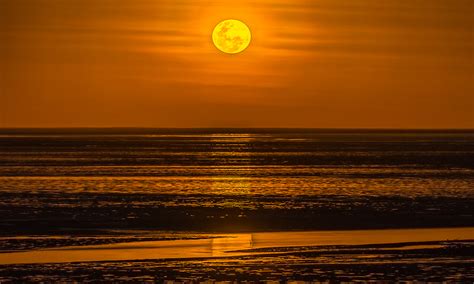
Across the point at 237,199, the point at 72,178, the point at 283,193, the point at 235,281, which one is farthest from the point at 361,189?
the point at 235,281

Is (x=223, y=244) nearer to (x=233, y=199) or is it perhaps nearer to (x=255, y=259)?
(x=255, y=259)

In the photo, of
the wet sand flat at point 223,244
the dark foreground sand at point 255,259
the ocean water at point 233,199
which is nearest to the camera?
the dark foreground sand at point 255,259

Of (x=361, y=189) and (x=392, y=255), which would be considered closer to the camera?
(x=392, y=255)

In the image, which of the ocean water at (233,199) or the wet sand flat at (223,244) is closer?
the wet sand flat at (223,244)

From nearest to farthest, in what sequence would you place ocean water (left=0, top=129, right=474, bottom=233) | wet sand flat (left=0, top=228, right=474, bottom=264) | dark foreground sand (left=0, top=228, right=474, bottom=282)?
dark foreground sand (left=0, top=228, right=474, bottom=282) → wet sand flat (left=0, top=228, right=474, bottom=264) → ocean water (left=0, top=129, right=474, bottom=233)

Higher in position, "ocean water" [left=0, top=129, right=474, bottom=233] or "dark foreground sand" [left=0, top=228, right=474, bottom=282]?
"ocean water" [left=0, top=129, right=474, bottom=233]

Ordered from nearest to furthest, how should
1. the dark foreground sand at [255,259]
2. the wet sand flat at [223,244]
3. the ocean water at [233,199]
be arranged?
the dark foreground sand at [255,259] → the wet sand flat at [223,244] → the ocean water at [233,199]

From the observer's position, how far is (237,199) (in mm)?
35250

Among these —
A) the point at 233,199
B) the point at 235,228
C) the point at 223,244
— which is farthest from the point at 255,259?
the point at 233,199

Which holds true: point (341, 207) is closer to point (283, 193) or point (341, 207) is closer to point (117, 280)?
point (283, 193)

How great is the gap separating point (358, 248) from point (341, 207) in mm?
10809

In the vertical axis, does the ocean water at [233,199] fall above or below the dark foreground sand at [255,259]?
above

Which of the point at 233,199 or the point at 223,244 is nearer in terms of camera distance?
the point at 223,244

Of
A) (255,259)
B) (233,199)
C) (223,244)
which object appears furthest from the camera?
(233,199)
